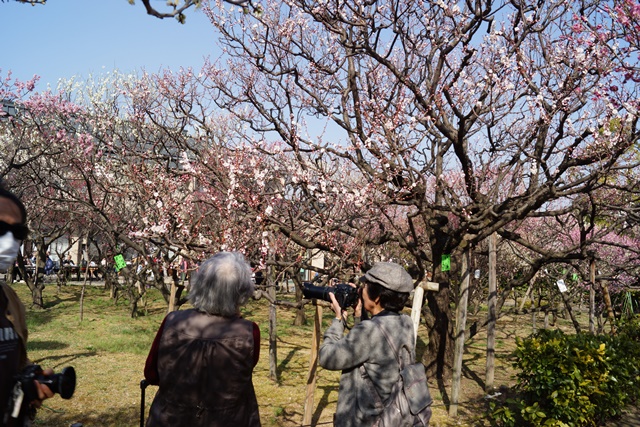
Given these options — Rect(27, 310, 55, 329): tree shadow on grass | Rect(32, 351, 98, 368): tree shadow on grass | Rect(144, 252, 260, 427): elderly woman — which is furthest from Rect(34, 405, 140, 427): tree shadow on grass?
Rect(27, 310, 55, 329): tree shadow on grass

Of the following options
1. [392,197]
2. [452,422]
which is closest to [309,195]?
[392,197]

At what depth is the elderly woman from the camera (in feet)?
7.00

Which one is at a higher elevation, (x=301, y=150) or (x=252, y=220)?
(x=301, y=150)

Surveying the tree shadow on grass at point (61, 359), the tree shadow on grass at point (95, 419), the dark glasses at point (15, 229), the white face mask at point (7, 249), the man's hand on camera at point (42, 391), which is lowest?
the tree shadow on grass at point (95, 419)

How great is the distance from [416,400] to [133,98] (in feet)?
42.4

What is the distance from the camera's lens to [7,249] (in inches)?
73.2

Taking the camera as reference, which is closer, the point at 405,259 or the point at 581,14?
the point at 581,14

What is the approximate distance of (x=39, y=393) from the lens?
1866mm

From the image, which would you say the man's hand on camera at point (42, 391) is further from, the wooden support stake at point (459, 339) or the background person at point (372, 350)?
the wooden support stake at point (459, 339)

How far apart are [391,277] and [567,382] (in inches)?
139

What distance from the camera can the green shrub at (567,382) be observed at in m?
5.18

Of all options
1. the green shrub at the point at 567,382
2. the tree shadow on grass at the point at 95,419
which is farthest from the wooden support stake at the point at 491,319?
the tree shadow on grass at the point at 95,419

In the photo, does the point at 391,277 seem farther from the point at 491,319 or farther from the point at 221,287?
the point at 491,319

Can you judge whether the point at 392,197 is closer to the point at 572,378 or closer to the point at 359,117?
the point at 359,117
